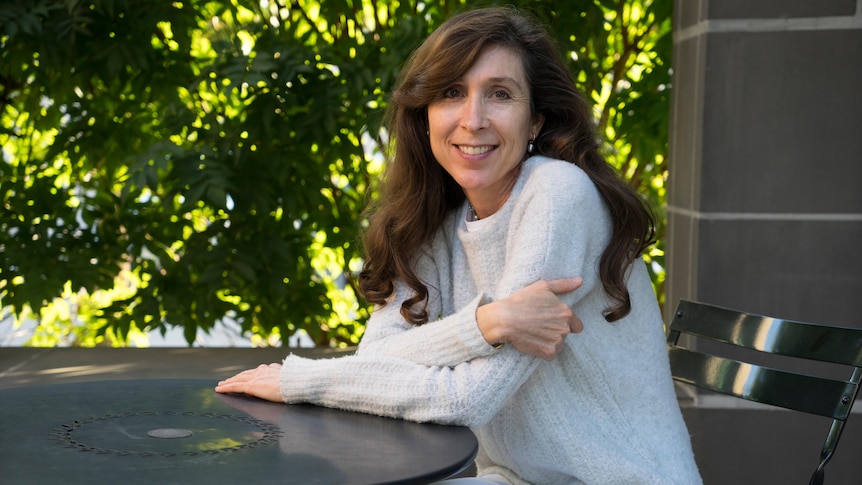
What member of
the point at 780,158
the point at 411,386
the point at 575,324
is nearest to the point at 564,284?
the point at 575,324

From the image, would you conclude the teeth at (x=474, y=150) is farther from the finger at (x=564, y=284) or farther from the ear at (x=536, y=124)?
the finger at (x=564, y=284)

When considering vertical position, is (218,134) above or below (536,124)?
above

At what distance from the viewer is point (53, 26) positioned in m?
3.91

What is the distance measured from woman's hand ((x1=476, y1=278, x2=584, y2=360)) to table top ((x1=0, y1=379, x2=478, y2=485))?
18 cm

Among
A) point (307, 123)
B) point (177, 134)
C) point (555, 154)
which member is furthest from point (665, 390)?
point (177, 134)

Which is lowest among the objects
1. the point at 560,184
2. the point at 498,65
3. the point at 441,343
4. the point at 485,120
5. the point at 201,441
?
the point at 201,441

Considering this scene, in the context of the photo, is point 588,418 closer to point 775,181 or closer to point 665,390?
point 665,390

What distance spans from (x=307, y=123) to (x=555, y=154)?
1760 mm

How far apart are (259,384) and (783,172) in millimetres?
1789

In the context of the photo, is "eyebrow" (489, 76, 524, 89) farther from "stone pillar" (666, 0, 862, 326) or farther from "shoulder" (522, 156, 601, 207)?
"stone pillar" (666, 0, 862, 326)

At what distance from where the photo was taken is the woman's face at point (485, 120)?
2158 millimetres

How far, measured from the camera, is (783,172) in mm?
3232

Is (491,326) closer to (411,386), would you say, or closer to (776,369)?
(411,386)

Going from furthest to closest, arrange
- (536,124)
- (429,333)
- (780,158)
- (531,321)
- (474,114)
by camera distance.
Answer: (780,158), (536,124), (474,114), (429,333), (531,321)
